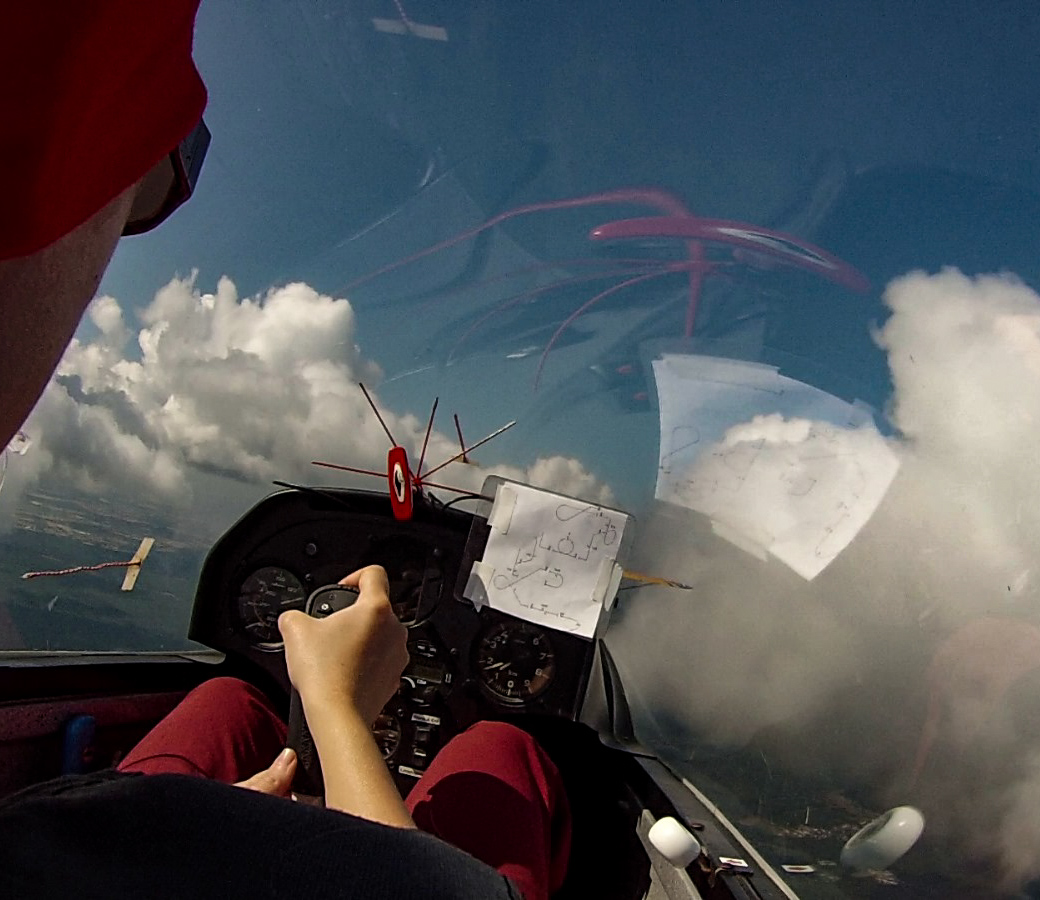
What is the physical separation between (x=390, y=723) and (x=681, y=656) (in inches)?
36.0

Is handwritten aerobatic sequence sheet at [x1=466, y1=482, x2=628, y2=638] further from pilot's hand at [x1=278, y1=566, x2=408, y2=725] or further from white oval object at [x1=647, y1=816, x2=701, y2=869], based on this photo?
pilot's hand at [x1=278, y1=566, x2=408, y2=725]

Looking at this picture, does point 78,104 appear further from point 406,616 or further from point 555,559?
point 406,616

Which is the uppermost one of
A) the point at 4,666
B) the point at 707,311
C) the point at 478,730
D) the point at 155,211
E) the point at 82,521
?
the point at 707,311

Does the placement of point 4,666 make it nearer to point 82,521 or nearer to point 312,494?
point 82,521

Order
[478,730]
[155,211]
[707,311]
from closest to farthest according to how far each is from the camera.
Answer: [155,211] → [478,730] → [707,311]

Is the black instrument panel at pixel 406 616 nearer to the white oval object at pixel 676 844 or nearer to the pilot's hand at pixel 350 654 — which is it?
the white oval object at pixel 676 844

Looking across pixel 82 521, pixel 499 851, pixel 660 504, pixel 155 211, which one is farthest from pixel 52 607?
pixel 155 211

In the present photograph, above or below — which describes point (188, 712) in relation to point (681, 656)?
below

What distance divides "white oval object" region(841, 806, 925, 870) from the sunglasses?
182cm

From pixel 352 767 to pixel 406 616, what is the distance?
1.37 m

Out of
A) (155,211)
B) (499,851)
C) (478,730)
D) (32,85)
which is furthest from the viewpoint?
(478,730)

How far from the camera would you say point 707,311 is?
2.51 metres

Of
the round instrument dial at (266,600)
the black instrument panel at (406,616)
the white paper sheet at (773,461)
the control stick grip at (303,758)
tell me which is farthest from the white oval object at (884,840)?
the round instrument dial at (266,600)

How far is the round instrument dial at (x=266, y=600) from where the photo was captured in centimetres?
227
